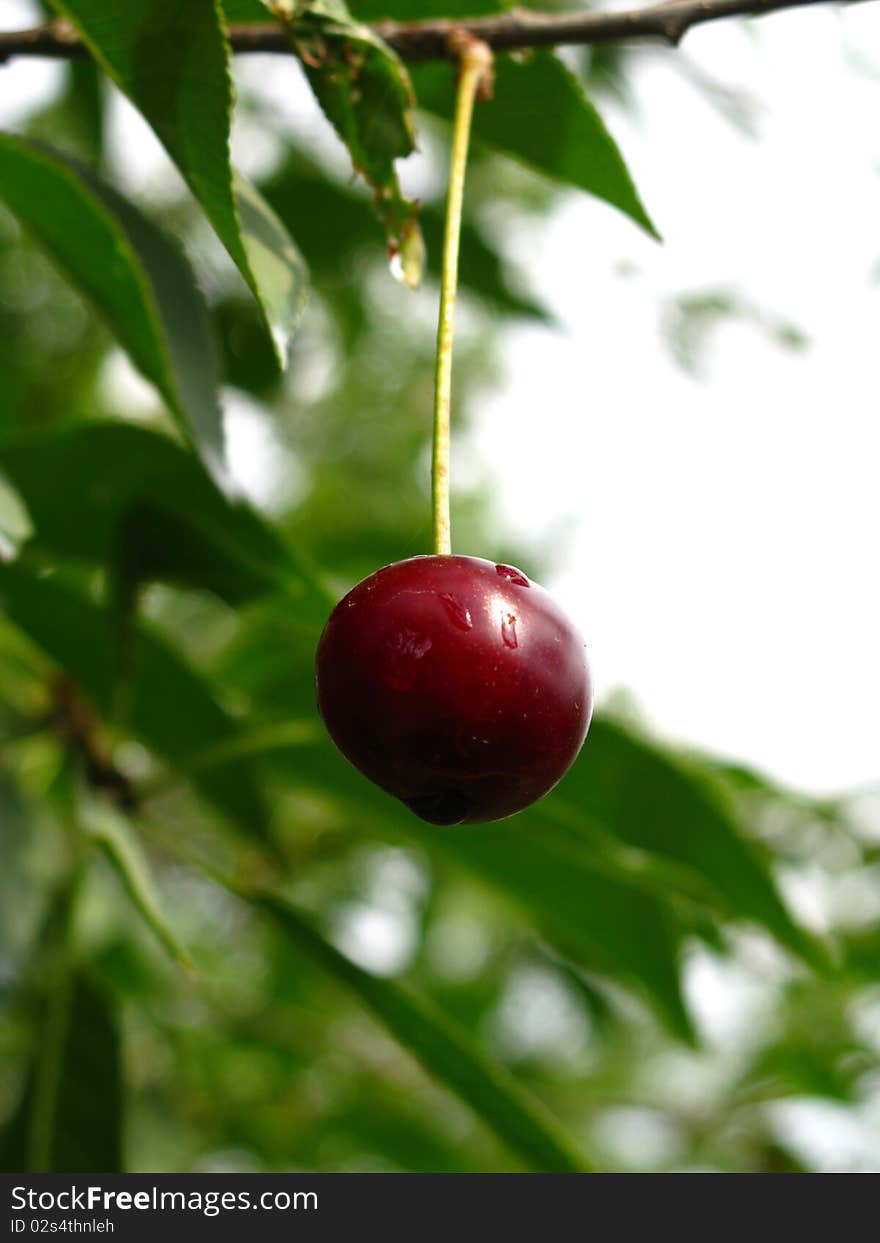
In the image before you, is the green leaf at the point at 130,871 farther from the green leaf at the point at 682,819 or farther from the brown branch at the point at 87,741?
the green leaf at the point at 682,819

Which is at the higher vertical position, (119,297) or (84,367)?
(84,367)

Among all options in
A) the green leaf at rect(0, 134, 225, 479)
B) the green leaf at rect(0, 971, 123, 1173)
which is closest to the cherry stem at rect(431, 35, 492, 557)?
the green leaf at rect(0, 134, 225, 479)

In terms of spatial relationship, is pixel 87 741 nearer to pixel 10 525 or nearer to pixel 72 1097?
pixel 72 1097

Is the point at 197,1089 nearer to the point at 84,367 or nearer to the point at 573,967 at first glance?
the point at 573,967

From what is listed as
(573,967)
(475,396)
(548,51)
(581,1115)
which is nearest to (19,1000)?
(573,967)

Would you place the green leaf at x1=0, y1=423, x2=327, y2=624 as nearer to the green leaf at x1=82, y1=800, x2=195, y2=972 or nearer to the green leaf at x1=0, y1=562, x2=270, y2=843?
the green leaf at x1=0, y1=562, x2=270, y2=843

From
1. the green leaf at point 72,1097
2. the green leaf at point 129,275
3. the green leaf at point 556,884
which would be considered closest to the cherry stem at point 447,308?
the green leaf at point 129,275
